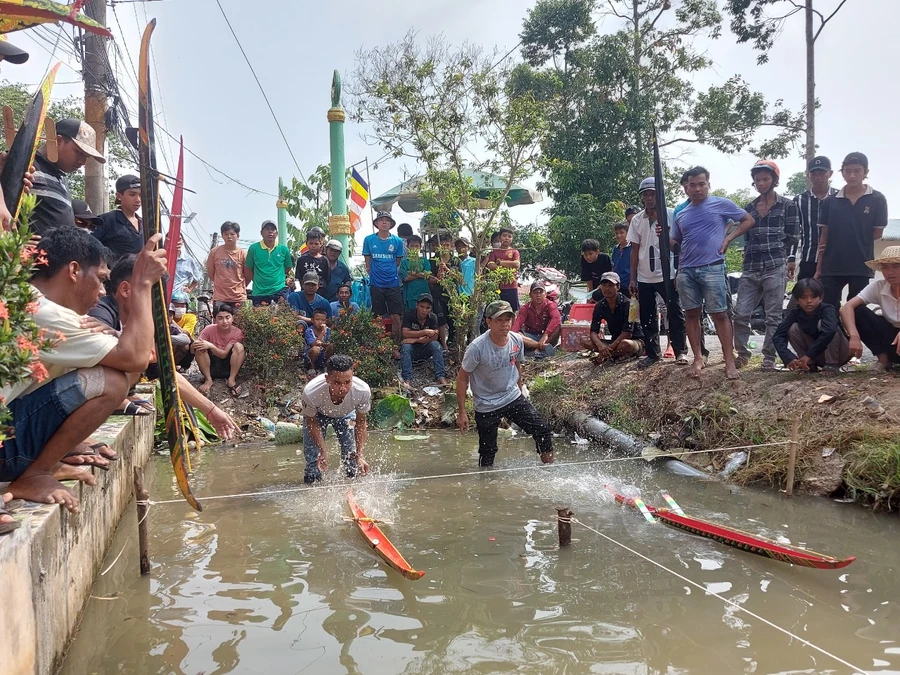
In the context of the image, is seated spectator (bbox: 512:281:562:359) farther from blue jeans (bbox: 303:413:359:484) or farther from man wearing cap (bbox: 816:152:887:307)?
blue jeans (bbox: 303:413:359:484)

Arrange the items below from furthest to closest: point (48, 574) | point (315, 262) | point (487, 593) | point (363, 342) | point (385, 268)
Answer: point (315, 262) < point (385, 268) < point (363, 342) < point (487, 593) < point (48, 574)

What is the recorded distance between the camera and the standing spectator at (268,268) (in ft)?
34.1

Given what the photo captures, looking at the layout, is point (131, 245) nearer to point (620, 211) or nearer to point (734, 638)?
point (734, 638)

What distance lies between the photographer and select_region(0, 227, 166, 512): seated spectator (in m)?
3.04

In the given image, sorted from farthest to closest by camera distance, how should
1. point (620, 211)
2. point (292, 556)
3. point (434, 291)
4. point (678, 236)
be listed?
point (620, 211)
point (434, 291)
point (678, 236)
point (292, 556)

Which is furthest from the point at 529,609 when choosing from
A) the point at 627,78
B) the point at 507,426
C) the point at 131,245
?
the point at 627,78

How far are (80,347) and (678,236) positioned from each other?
6.29 m

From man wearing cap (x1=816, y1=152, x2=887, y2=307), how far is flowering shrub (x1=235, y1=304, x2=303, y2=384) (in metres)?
6.87

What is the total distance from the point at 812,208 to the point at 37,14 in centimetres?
701

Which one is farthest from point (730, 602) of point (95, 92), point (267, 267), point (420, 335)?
point (95, 92)

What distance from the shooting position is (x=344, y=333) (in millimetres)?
9984

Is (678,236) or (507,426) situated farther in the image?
(507,426)

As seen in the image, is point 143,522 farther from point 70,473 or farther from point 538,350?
point 538,350

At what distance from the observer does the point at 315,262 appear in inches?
425
